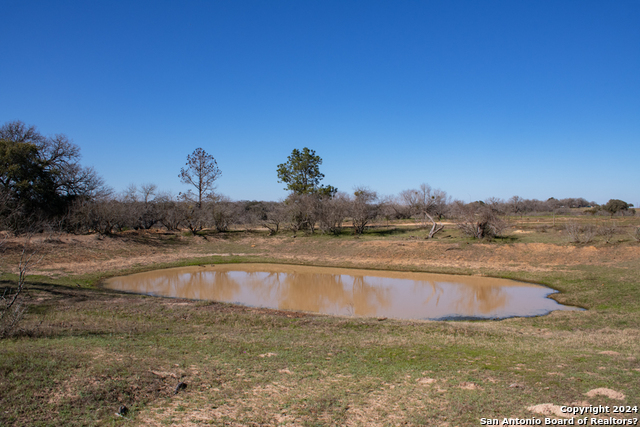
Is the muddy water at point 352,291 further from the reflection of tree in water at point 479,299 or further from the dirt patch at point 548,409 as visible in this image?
the dirt patch at point 548,409

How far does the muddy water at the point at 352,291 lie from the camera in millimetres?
15148

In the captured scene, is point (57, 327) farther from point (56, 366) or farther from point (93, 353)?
point (56, 366)

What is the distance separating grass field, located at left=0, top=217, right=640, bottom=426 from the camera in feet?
16.5

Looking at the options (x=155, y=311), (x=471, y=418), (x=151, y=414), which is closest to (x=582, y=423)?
(x=471, y=418)

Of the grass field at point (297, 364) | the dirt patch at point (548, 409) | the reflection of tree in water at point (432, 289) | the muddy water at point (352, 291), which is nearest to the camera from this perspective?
the dirt patch at point (548, 409)

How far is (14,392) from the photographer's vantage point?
4938 millimetres

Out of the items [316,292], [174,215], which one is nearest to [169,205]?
[174,215]

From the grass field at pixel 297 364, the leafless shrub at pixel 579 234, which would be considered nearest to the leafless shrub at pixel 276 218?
the grass field at pixel 297 364

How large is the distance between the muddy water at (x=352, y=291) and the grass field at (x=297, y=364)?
2.36 metres

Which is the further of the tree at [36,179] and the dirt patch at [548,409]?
the tree at [36,179]

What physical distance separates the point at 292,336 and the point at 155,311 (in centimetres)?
566

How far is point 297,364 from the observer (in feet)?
23.9

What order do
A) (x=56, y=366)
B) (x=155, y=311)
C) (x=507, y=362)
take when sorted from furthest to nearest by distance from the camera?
(x=155, y=311), (x=507, y=362), (x=56, y=366)

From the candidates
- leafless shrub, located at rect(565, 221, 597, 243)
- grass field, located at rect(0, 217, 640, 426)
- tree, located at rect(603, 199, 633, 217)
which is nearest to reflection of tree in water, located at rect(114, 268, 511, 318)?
grass field, located at rect(0, 217, 640, 426)
